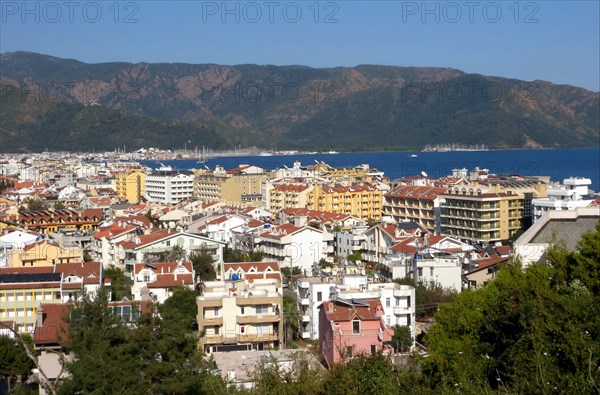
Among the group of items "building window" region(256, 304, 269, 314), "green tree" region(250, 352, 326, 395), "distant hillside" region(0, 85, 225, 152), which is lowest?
"building window" region(256, 304, 269, 314)

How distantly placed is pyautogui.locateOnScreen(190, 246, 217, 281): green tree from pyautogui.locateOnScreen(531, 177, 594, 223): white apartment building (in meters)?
8.30

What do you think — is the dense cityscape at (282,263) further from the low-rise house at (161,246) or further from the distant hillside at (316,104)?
the distant hillside at (316,104)

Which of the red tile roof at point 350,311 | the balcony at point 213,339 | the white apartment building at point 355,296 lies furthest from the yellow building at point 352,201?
the red tile roof at point 350,311

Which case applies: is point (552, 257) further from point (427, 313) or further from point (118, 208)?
point (118, 208)

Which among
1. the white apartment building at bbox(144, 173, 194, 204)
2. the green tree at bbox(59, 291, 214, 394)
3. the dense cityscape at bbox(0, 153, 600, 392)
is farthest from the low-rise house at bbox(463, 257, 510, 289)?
the white apartment building at bbox(144, 173, 194, 204)

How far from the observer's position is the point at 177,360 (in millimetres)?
6633

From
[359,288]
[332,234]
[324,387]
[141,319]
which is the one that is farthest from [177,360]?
[332,234]

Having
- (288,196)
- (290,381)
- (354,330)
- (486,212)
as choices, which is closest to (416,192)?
(486,212)

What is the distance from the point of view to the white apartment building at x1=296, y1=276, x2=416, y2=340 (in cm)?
1043

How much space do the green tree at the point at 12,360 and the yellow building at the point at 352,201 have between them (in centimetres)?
1702

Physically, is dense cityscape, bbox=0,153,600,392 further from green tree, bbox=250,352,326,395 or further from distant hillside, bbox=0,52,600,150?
distant hillside, bbox=0,52,600,150

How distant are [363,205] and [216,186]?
858cm

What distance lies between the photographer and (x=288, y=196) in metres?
26.7

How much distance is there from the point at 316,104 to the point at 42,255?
121 m
